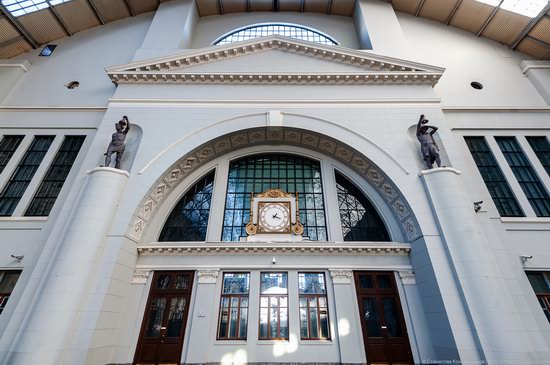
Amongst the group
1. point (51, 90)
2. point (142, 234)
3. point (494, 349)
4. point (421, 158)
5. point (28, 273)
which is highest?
point (51, 90)

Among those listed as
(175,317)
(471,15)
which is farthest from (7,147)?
(471,15)

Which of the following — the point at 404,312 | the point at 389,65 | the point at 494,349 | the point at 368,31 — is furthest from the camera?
the point at 368,31

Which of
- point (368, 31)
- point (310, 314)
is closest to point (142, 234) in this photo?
point (310, 314)

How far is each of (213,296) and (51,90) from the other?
13.3 metres

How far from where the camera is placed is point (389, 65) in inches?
465

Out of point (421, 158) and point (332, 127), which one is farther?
point (332, 127)

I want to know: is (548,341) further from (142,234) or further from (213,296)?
(142,234)

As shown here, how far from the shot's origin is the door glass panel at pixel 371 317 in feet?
27.9

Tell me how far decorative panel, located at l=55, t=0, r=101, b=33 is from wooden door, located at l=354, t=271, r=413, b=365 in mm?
20082

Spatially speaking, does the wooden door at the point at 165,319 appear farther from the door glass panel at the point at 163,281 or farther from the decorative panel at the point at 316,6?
the decorative panel at the point at 316,6

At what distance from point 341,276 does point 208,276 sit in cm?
474

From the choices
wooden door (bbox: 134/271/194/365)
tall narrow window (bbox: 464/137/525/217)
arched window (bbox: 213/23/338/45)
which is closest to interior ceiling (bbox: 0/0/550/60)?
Result: arched window (bbox: 213/23/338/45)

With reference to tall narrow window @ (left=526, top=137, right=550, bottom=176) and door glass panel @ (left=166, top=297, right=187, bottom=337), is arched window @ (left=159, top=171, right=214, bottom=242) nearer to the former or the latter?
door glass panel @ (left=166, top=297, right=187, bottom=337)

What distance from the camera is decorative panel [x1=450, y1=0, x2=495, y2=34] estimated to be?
1445 cm
